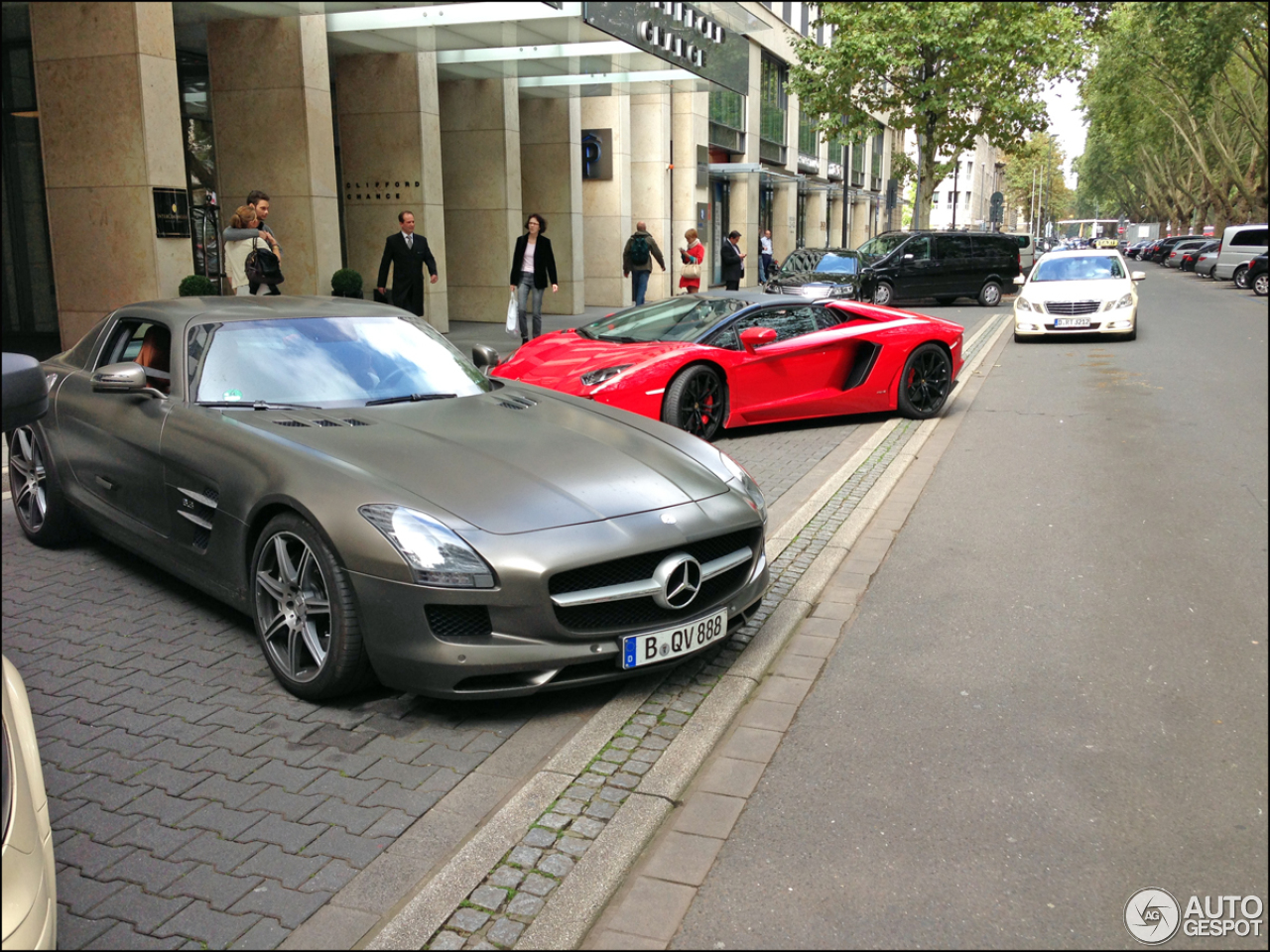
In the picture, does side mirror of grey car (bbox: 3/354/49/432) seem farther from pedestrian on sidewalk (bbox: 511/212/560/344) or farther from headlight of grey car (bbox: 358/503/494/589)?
pedestrian on sidewalk (bbox: 511/212/560/344)

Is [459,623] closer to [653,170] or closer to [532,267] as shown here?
[532,267]

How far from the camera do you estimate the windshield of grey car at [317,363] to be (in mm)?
5000

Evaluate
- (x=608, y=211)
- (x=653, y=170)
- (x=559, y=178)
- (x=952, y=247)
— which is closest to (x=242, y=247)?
(x=559, y=178)

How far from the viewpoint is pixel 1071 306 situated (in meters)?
Answer: 17.4

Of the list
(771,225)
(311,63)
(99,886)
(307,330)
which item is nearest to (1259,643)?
(99,886)

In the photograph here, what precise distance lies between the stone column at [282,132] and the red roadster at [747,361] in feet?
22.1

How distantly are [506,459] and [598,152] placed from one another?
23.6 metres

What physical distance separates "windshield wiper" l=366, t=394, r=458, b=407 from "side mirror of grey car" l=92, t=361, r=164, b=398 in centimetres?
97

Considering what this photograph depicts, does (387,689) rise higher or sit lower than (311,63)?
lower

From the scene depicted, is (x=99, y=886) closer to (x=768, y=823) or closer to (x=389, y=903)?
(x=389, y=903)

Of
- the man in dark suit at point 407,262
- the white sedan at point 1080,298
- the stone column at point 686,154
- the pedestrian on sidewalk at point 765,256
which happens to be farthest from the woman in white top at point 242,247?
the pedestrian on sidewalk at point 765,256

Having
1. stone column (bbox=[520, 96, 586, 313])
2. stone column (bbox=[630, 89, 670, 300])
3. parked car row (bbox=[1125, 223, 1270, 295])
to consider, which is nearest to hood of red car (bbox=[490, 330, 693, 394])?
stone column (bbox=[520, 96, 586, 313])

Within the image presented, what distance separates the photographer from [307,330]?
5305 mm

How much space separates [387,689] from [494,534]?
0.90 meters
